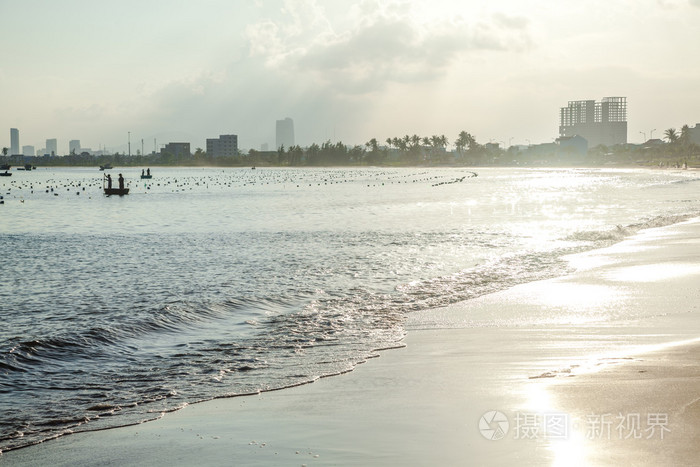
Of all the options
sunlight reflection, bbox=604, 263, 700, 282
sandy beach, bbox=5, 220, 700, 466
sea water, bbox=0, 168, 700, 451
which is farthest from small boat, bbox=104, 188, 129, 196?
sandy beach, bbox=5, 220, 700, 466

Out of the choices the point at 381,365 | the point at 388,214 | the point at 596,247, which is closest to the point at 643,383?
the point at 381,365

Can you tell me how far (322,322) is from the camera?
14828 millimetres

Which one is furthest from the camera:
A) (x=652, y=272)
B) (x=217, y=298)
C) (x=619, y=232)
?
(x=619, y=232)

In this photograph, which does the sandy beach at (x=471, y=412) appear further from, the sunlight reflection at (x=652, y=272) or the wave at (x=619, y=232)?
the wave at (x=619, y=232)

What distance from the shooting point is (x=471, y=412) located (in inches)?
312

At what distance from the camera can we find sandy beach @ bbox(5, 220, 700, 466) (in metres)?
6.68

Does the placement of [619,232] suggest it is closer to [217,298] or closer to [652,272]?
[652,272]

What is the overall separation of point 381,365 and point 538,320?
4.33m

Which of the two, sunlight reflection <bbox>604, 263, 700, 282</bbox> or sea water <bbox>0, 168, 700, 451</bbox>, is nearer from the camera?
sea water <bbox>0, 168, 700, 451</bbox>

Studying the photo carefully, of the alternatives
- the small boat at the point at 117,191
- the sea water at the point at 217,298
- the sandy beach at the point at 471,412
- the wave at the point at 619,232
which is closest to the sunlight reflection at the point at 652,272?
the sea water at the point at 217,298

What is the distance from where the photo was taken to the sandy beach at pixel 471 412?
263 inches


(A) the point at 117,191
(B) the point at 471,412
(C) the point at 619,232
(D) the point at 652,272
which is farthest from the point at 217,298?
(A) the point at 117,191

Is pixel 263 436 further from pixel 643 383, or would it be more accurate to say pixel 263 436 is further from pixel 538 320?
pixel 538 320

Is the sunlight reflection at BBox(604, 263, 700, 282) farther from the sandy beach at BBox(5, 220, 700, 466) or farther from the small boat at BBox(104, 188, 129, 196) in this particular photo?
the small boat at BBox(104, 188, 129, 196)
